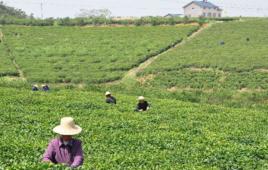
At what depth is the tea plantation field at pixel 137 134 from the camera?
14.4 m

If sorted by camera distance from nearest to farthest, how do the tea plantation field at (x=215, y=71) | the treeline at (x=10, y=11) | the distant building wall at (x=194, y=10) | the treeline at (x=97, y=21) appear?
the tea plantation field at (x=215, y=71) < the treeline at (x=97, y=21) < the treeline at (x=10, y=11) < the distant building wall at (x=194, y=10)

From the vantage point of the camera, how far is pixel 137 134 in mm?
19469

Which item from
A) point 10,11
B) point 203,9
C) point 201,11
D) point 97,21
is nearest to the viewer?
point 97,21

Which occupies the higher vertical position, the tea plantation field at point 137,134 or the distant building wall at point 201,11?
the distant building wall at point 201,11

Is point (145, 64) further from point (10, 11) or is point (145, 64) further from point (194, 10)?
point (194, 10)

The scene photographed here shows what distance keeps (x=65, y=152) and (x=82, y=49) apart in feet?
184

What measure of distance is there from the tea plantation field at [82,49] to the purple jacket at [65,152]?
127 ft

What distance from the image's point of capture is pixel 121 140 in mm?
18156

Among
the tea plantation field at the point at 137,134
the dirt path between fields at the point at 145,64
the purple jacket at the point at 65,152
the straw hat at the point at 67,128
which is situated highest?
the straw hat at the point at 67,128

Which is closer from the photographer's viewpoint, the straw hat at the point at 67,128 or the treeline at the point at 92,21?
the straw hat at the point at 67,128

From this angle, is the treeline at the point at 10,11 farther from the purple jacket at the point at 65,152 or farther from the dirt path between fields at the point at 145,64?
the purple jacket at the point at 65,152

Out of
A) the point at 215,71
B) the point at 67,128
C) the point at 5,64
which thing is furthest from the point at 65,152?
the point at 5,64

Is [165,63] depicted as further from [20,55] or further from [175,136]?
[175,136]

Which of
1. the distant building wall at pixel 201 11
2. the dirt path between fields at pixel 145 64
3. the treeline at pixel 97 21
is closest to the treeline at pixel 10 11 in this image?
the treeline at pixel 97 21
